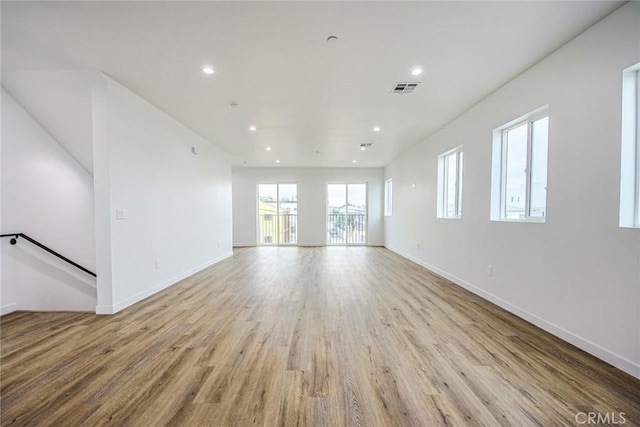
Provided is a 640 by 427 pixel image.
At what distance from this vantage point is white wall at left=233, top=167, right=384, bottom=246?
28.0ft

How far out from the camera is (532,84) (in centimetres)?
263

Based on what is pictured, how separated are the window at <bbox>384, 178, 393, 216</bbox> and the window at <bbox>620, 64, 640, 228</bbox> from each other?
5.97 metres

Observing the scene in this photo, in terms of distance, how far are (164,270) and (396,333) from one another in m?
3.30

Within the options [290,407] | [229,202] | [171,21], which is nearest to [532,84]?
[171,21]

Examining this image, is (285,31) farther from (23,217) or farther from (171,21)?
(23,217)

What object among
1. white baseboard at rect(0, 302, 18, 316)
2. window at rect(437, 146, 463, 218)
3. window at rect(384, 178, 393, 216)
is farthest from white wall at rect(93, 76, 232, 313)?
window at rect(384, 178, 393, 216)

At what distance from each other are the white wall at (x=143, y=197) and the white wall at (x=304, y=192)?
3.24 m

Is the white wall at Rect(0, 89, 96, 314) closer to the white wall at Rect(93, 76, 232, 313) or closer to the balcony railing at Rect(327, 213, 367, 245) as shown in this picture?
the white wall at Rect(93, 76, 232, 313)

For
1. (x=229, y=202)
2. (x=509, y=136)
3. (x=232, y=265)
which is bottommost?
(x=232, y=265)

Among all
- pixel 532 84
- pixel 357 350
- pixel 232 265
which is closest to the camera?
pixel 357 350

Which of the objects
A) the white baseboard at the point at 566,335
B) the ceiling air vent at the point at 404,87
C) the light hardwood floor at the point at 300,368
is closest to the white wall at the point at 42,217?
the light hardwood floor at the point at 300,368

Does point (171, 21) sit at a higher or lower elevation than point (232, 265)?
higher

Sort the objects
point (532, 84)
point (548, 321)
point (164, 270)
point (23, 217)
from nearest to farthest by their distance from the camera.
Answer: point (548, 321) → point (532, 84) → point (23, 217) → point (164, 270)

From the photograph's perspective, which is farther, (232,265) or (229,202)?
(229,202)
